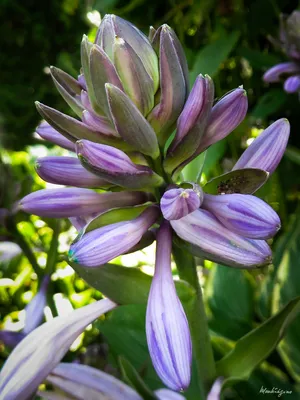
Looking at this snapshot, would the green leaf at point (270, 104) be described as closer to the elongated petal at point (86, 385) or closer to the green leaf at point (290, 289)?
the green leaf at point (290, 289)

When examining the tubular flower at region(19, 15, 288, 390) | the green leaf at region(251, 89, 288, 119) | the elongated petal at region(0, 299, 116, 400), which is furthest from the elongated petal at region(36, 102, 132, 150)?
the green leaf at region(251, 89, 288, 119)

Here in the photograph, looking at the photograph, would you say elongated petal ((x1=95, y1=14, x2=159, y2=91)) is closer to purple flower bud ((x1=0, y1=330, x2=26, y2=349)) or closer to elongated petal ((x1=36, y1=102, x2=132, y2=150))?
elongated petal ((x1=36, y1=102, x2=132, y2=150))

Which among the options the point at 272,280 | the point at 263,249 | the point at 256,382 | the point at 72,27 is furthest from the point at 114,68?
the point at 72,27

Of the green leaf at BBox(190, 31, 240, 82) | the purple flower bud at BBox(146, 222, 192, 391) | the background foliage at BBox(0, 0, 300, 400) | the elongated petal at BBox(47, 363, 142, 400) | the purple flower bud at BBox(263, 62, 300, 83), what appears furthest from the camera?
the green leaf at BBox(190, 31, 240, 82)

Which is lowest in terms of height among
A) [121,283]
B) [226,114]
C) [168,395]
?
[168,395]

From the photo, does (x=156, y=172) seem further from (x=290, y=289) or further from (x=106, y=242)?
(x=290, y=289)

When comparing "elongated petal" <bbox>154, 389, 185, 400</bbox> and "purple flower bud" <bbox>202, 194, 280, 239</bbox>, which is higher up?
"purple flower bud" <bbox>202, 194, 280, 239</bbox>

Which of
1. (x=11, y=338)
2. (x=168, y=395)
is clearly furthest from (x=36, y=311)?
(x=168, y=395)

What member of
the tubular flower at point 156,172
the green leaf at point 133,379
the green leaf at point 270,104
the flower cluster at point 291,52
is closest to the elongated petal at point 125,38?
the tubular flower at point 156,172
